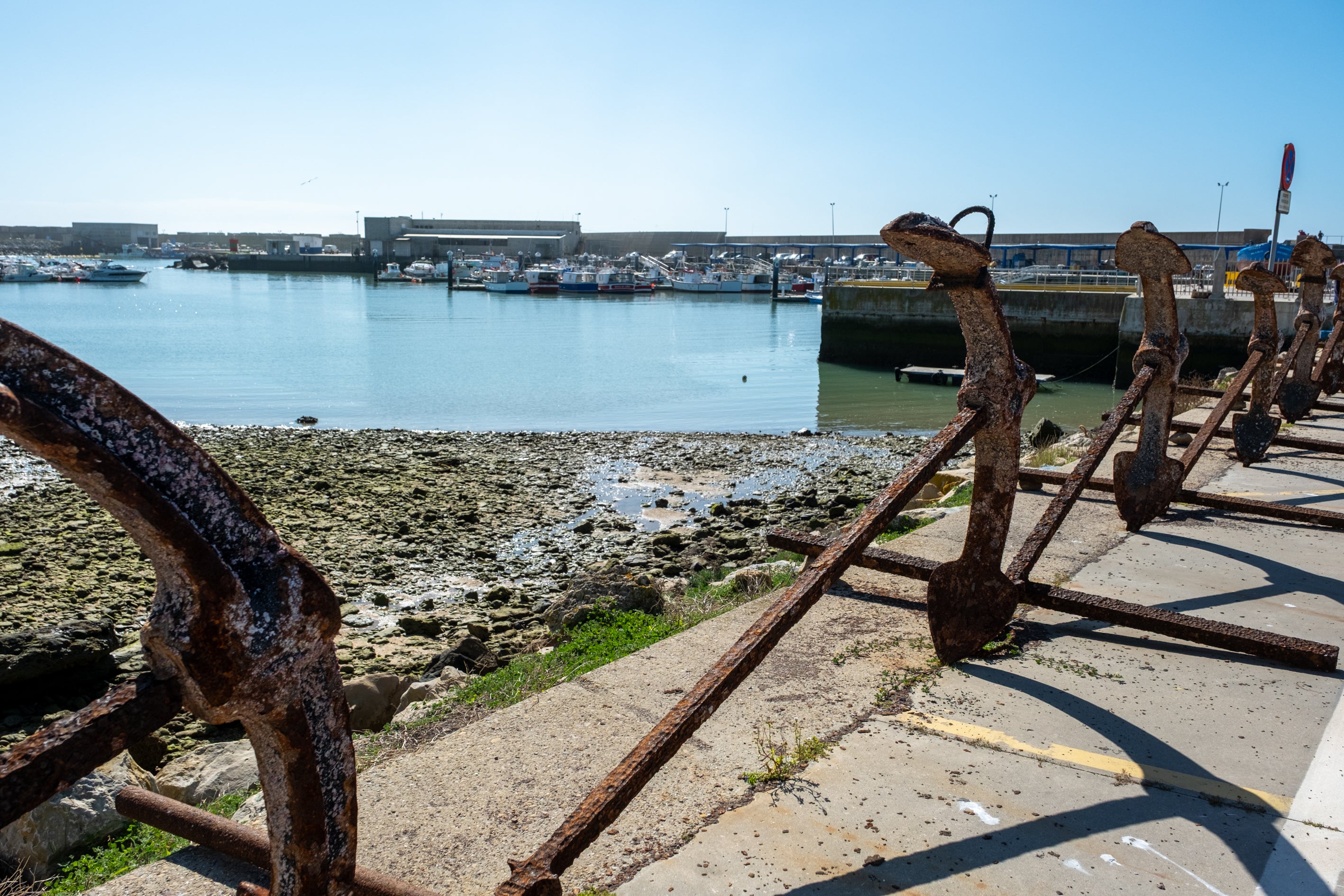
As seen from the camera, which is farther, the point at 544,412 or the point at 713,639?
the point at 544,412

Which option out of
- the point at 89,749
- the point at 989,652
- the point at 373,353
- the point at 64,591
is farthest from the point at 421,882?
the point at 373,353

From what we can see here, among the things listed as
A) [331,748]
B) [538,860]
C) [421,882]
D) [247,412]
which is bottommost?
[247,412]

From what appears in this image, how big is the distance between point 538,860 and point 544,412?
2510cm

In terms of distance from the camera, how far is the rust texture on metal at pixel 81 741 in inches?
54.3

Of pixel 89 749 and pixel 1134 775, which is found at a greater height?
pixel 89 749

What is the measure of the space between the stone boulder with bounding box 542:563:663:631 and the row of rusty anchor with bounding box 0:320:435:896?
13.4ft

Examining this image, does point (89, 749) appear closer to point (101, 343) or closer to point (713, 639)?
point (713, 639)

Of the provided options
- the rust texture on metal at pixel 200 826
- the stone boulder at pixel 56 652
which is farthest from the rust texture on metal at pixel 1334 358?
the stone boulder at pixel 56 652

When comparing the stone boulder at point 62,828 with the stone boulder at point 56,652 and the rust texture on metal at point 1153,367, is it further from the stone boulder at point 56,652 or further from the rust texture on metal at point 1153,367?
the rust texture on metal at point 1153,367

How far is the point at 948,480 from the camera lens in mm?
12172

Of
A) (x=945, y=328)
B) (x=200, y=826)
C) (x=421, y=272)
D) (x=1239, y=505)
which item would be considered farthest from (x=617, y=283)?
(x=200, y=826)

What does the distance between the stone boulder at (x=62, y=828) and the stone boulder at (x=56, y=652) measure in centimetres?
252

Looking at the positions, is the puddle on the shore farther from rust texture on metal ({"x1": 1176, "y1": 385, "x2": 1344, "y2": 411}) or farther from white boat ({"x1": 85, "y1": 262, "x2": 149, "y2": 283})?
white boat ({"x1": 85, "y1": 262, "x2": 149, "y2": 283})

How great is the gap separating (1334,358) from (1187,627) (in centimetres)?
751
